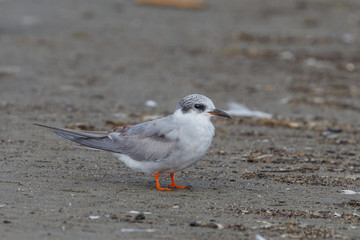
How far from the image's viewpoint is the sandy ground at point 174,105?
4.44m

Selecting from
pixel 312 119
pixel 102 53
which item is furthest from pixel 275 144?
pixel 102 53

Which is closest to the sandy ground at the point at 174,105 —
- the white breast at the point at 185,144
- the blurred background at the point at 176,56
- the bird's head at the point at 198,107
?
the blurred background at the point at 176,56

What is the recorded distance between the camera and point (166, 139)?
5.29 metres

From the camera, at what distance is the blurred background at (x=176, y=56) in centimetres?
888

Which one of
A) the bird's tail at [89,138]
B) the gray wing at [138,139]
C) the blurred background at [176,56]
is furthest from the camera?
the blurred background at [176,56]

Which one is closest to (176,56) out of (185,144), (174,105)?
(174,105)

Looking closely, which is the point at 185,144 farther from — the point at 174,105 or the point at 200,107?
the point at 174,105

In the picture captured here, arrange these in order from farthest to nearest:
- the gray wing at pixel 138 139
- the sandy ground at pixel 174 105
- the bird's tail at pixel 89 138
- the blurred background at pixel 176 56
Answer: the blurred background at pixel 176 56
the bird's tail at pixel 89 138
the gray wing at pixel 138 139
the sandy ground at pixel 174 105

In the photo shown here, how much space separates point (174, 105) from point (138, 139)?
3.28 meters

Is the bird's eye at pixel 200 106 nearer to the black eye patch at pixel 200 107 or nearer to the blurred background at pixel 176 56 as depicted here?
the black eye patch at pixel 200 107

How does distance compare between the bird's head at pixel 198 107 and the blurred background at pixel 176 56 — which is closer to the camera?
Result: the bird's head at pixel 198 107

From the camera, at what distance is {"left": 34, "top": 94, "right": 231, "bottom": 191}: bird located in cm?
519

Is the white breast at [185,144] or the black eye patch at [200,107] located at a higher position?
the black eye patch at [200,107]

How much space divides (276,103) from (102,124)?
2696 mm
